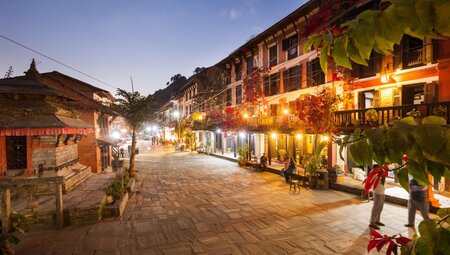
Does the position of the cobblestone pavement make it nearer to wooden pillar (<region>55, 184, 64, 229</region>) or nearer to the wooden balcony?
wooden pillar (<region>55, 184, 64, 229</region>)

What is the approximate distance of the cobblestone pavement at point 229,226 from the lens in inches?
303

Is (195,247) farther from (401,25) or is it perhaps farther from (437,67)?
(437,67)

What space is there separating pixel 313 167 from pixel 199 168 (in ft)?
36.6

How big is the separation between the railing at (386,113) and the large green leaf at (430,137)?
27.6ft

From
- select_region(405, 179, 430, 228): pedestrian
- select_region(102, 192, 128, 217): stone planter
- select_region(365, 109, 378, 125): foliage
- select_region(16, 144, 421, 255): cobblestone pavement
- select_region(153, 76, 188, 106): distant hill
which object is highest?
select_region(153, 76, 188, 106): distant hill

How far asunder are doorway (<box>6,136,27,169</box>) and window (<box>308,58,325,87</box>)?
18.6 m

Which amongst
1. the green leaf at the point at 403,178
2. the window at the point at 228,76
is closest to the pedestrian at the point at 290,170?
Result: the green leaf at the point at 403,178

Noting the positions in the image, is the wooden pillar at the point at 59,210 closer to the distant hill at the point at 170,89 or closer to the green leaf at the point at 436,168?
the green leaf at the point at 436,168

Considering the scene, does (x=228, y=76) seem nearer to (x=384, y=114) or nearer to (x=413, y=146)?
(x=384, y=114)

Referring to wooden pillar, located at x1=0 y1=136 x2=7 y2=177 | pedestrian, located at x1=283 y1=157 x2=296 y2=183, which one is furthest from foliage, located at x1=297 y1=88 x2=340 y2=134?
wooden pillar, located at x1=0 y1=136 x2=7 y2=177

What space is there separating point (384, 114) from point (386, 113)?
4.6 inches

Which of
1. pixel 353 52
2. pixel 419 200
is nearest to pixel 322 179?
pixel 419 200

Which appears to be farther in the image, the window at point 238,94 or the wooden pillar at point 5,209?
the window at point 238,94

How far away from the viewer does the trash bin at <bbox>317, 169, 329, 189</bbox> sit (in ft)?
47.7
